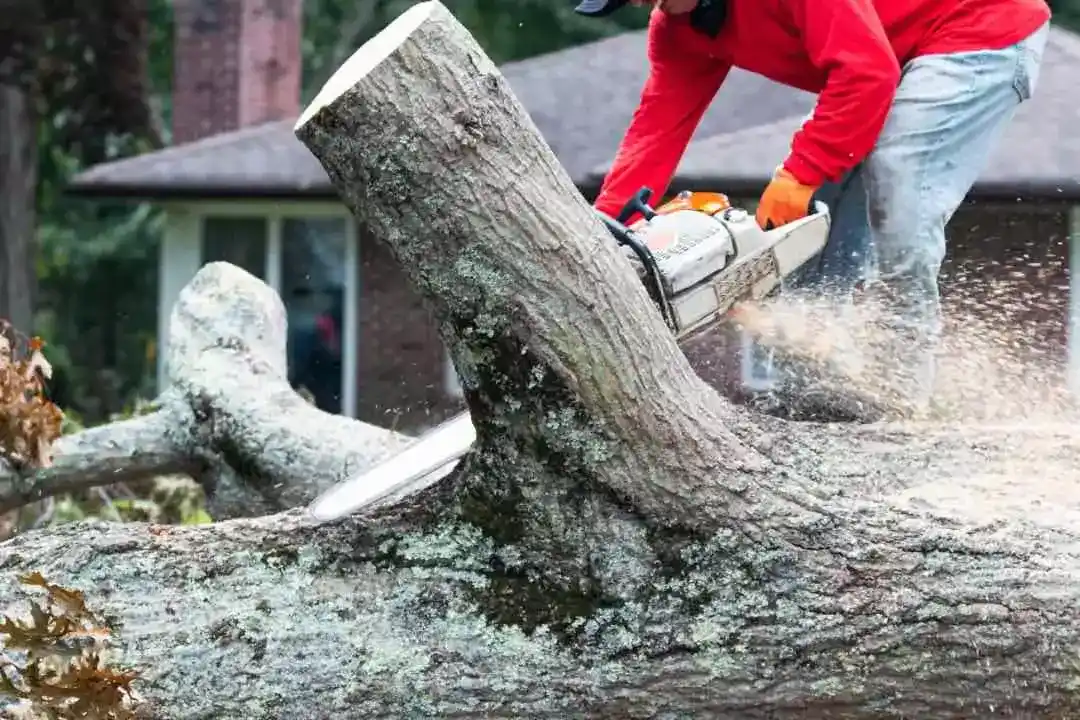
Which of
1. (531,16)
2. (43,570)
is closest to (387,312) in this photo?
(43,570)

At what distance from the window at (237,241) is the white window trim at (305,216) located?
1.7 inches

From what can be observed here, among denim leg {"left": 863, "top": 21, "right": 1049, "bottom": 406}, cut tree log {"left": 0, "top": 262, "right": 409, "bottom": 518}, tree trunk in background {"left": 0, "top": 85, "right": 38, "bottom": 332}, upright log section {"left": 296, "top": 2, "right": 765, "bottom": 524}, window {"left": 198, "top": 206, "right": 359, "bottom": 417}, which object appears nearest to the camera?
upright log section {"left": 296, "top": 2, "right": 765, "bottom": 524}

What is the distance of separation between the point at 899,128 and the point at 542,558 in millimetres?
1531

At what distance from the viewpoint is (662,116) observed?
10.7 feet

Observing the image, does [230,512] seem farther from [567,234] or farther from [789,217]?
[567,234]

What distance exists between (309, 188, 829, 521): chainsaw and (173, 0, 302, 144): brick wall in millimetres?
8978

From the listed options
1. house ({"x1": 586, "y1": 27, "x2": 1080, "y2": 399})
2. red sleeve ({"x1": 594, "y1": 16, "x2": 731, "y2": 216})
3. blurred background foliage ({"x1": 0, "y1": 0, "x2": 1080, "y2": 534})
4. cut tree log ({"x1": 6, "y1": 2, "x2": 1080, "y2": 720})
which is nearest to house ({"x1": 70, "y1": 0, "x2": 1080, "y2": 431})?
blurred background foliage ({"x1": 0, "y1": 0, "x2": 1080, "y2": 534})

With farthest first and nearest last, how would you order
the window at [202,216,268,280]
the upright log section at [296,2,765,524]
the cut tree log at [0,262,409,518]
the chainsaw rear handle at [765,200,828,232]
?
the window at [202,216,268,280] → the cut tree log at [0,262,409,518] → the chainsaw rear handle at [765,200,828,232] → the upright log section at [296,2,765,524]

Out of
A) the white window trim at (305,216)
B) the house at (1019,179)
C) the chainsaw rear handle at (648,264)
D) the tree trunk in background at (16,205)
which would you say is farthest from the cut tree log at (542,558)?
the tree trunk in background at (16,205)

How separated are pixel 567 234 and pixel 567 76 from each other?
32.0 ft

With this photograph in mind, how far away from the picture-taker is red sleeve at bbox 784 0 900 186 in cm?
274

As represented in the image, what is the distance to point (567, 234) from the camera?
6.24 feet

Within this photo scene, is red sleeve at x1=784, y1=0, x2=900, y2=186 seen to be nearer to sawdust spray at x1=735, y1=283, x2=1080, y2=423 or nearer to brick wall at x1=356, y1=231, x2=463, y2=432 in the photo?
sawdust spray at x1=735, y1=283, x2=1080, y2=423

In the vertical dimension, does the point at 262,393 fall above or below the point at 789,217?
below
